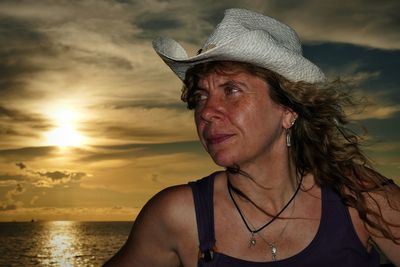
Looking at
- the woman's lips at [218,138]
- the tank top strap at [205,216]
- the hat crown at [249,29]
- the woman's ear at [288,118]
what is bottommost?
the tank top strap at [205,216]

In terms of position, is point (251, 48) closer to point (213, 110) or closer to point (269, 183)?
point (213, 110)

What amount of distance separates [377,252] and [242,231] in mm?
992

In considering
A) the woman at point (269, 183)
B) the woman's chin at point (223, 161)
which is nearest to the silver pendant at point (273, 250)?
the woman at point (269, 183)

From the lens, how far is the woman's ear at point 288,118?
379 cm

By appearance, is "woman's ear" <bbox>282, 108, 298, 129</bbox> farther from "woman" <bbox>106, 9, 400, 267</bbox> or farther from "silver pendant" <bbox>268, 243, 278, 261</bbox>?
"silver pendant" <bbox>268, 243, 278, 261</bbox>

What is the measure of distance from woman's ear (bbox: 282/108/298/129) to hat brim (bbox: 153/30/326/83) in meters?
0.23

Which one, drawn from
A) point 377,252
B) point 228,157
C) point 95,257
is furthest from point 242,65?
point 95,257

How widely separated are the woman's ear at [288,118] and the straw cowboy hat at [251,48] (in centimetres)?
23

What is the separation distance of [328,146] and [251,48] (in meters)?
1.10

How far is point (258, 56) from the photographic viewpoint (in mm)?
3492

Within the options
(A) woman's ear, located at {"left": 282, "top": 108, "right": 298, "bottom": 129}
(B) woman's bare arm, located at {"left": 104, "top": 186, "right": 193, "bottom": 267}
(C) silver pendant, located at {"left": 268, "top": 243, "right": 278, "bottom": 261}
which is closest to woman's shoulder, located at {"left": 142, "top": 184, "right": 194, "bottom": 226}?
(B) woman's bare arm, located at {"left": 104, "top": 186, "right": 193, "bottom": 267}

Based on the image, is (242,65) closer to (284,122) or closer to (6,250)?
(284,122)

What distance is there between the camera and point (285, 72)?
12.1 ft

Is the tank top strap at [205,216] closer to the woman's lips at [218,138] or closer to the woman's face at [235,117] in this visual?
the woman's face at [235,117]
